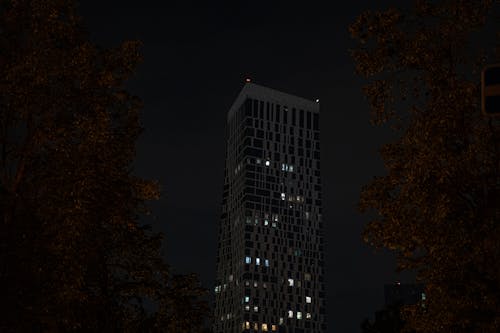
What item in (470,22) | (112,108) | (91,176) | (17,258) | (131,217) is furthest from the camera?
(131,217)

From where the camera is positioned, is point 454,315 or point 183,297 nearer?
point 454,315

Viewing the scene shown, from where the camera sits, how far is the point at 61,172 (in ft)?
62.6

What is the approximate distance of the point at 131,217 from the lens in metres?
24.1

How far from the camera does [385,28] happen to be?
2078 centimetres

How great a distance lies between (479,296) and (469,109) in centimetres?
492

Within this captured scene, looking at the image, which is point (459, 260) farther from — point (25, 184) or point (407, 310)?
point (25, 184)

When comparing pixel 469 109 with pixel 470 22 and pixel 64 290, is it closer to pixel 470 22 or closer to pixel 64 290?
pixel 470 22

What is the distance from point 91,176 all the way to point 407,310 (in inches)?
366

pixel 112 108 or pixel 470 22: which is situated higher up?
pixel 470 22

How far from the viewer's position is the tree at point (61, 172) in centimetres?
1781

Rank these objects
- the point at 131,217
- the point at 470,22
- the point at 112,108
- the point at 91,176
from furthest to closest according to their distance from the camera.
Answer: the point at 131,217, the point at 112,108, the point at 470,22, the point at 91,176

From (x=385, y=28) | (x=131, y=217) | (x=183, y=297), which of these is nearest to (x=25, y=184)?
(x=131, y=217)

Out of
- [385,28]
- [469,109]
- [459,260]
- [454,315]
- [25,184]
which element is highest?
[385,28]

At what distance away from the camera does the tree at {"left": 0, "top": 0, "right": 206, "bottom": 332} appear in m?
17.8
